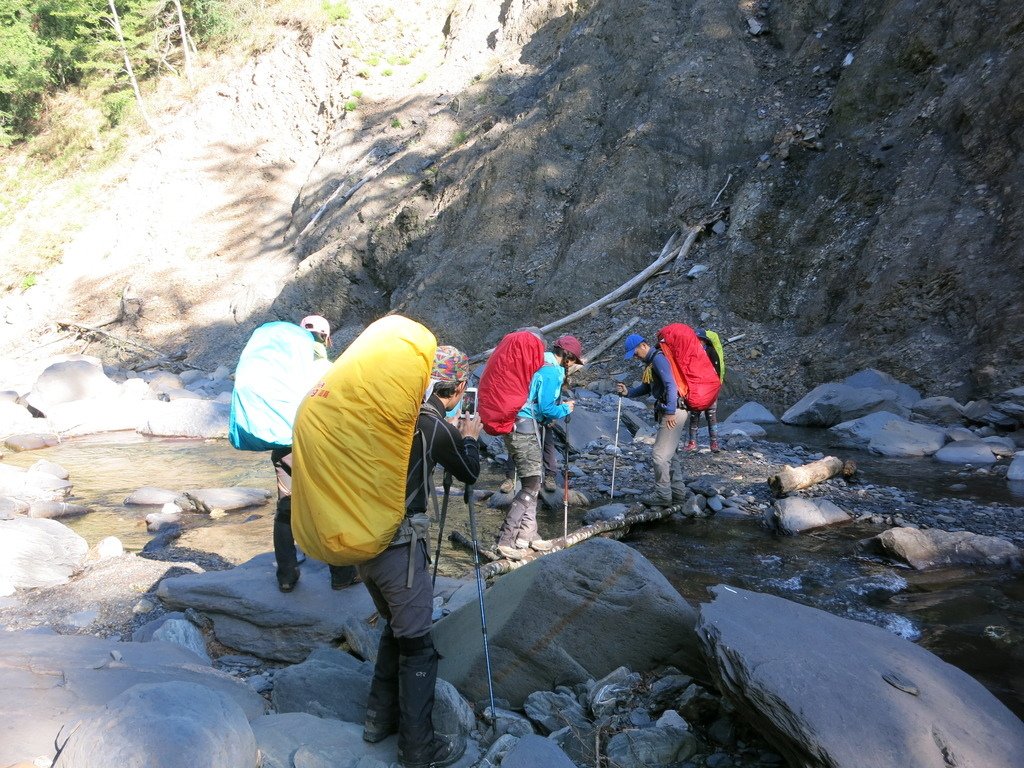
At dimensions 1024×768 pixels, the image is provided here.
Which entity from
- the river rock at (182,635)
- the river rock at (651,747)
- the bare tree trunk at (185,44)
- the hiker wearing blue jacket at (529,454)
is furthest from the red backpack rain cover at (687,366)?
the bare tree trunk at (185,44)

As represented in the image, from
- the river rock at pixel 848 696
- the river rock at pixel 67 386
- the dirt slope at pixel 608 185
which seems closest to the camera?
the river rock at pixel 848 696

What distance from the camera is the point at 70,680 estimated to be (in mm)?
3354

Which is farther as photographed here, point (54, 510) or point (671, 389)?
point (54, 510)

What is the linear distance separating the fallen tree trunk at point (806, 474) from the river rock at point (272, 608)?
199 inches

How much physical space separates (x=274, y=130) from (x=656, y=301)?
19.6 m

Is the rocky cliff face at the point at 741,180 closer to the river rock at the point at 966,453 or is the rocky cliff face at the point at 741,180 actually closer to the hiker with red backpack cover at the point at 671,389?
the river rock at the point at 966,453

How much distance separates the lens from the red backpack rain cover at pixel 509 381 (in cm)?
638

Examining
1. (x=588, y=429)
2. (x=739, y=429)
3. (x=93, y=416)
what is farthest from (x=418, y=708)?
(x=93, y=416)

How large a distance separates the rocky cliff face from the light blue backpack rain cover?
1029cm

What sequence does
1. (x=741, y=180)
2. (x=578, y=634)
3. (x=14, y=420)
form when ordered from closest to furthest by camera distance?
(x=578, y=634) < (x=14, y=420) < (x=741, y=180)

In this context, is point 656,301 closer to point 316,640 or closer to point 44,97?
point 316,640

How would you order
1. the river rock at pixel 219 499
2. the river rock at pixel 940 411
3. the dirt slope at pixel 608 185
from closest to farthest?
1. the river rock at pixel 219 499
2. the river rock at pixel 940 411
3. the dirt slope at pixel 608 185

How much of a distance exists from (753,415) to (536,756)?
1002cm

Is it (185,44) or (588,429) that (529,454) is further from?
(185,44)
